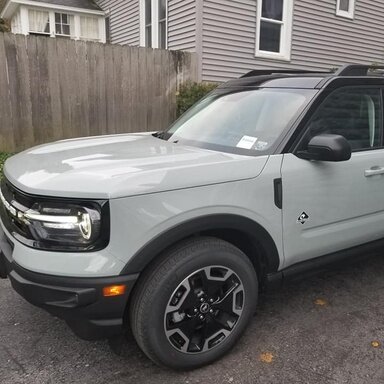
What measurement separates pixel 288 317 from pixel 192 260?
115 centimetres

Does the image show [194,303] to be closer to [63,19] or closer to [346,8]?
[346,8]

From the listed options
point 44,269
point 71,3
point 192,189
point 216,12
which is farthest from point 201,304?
point 71,3

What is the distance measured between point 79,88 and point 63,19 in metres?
7.79

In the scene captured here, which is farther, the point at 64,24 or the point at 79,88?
the point at 64,24

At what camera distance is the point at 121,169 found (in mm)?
2266

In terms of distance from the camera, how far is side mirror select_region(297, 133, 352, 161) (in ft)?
8.29

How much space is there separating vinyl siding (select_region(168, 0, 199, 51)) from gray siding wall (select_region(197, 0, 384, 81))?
320 millimetres

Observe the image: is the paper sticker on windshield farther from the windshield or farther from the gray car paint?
the gray car paint

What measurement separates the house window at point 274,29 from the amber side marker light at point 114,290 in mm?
9509

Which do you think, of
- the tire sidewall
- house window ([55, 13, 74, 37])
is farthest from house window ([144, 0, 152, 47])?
the tire sidewall

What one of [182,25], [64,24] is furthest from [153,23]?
[64,24]

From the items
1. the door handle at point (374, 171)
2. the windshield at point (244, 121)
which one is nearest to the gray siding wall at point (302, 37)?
the windshield at point (244, 121)

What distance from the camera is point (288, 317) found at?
3043mm

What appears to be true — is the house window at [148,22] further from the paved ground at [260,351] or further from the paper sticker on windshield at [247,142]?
the paved ground at [260,351]
